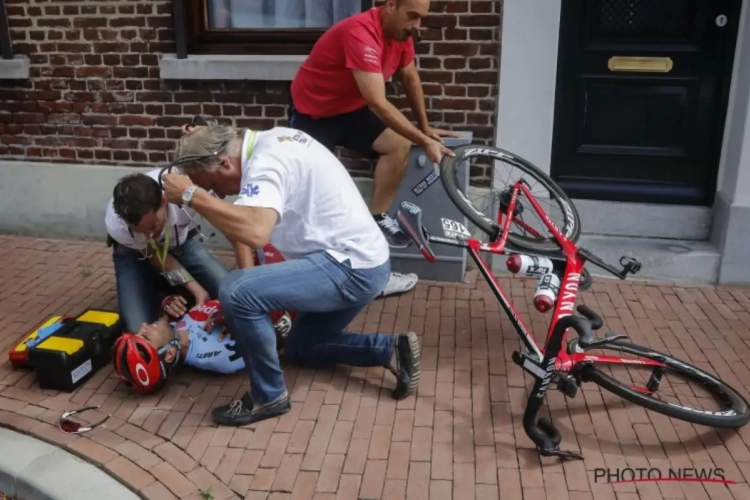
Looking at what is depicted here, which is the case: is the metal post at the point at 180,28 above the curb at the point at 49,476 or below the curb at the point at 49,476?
above

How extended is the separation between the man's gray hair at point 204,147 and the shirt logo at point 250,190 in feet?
0.79

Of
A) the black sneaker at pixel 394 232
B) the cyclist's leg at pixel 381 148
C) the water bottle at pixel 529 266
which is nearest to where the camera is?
the water bottle at pixel 529 266

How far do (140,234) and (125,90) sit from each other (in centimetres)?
219

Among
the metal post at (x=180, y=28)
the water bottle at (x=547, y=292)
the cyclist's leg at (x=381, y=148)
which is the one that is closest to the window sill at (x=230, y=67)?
the metal post at (x=180, y=28)

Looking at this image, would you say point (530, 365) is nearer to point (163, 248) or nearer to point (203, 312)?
point (203, 312)

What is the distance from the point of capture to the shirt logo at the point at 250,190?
Answer: 289cm

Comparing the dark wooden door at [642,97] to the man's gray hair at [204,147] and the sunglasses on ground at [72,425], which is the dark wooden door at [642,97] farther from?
the sunglasses on ground at [72,425]

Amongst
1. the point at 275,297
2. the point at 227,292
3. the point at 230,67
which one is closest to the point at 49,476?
the point at 227,292

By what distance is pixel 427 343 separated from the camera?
4.18 meters

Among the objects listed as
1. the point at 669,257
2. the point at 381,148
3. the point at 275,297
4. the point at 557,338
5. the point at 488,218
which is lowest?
the point at 669,257

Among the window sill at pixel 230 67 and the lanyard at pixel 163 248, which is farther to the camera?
the window sill at pixel 230 67

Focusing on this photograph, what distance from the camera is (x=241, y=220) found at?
112 inches

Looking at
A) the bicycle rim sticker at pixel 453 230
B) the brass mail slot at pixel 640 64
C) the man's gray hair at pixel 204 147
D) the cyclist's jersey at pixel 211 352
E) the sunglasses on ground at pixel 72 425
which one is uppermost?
the brass mail slot at pixel 640 64

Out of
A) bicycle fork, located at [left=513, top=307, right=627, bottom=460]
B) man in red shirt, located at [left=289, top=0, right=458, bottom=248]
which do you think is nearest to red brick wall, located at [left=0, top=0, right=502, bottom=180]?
man in red shirt, located at [left=289, top=0, right=458, bottom=248]
